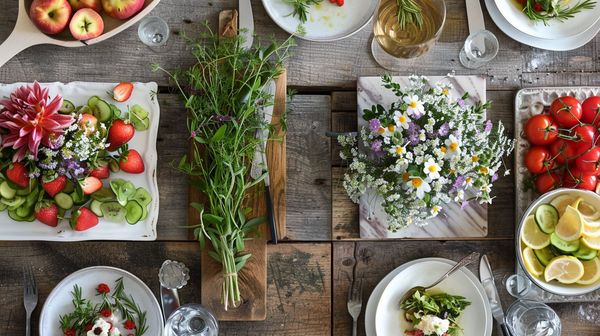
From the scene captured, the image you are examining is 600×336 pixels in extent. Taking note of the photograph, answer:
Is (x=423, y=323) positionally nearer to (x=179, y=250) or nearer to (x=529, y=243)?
(x=529, y=243)

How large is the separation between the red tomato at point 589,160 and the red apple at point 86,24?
1506mm

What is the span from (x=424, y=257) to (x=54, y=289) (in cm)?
115

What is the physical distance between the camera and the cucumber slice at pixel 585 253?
47.4 inches

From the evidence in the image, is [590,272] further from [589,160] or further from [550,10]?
[550,10]

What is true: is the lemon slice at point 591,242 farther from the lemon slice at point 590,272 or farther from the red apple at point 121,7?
the red apple at point 121,7

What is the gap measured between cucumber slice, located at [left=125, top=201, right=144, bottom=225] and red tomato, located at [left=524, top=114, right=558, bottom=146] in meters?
1.23

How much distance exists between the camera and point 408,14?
1.23m

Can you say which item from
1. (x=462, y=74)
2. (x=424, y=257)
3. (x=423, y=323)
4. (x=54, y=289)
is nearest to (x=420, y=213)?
(x=424, y=257)

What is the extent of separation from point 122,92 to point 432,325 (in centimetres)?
116

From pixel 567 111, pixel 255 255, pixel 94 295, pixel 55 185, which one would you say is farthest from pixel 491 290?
pixel 55 185

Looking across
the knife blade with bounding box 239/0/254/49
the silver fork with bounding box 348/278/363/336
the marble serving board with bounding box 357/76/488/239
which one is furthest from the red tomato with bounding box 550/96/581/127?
the knife blade with bounding box 239/0/254/49

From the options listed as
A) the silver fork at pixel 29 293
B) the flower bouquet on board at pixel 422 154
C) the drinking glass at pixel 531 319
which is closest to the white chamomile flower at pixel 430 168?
the flower bouquet on board at pixel 422 154

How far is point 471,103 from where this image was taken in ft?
4.33

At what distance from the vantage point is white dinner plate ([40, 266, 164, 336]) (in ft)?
4.12
